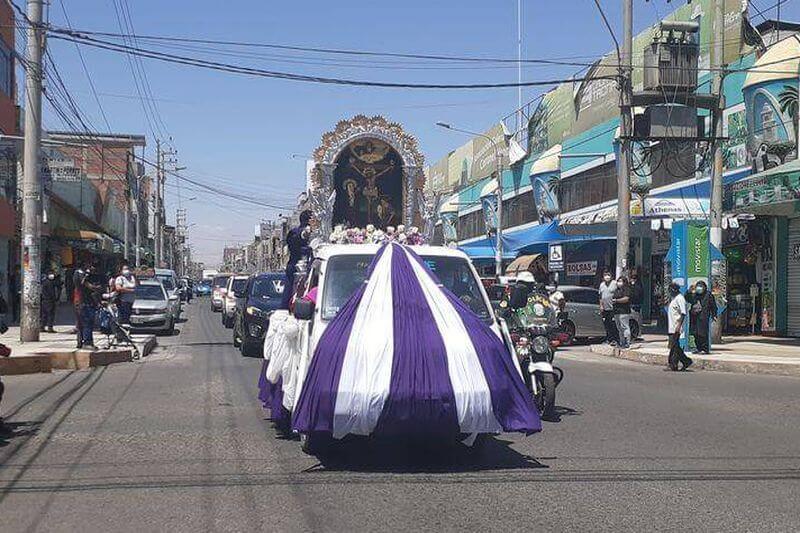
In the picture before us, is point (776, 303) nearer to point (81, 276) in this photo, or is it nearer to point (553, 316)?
point (553, 316)

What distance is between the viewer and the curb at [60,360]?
14406 millimetres

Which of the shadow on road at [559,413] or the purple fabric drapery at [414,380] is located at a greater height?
the purple fabric drapery at [414,380]

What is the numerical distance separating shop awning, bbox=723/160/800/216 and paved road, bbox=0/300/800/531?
7822 millimetres

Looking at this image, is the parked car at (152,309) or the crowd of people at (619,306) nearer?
the crowd of people at (619,306)

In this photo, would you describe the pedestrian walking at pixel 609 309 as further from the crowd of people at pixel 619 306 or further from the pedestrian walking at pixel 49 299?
the pedestrian walking at pixel 49 299

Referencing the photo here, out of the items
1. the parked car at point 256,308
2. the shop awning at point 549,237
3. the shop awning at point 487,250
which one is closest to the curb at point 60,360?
the parked car at point 256,308

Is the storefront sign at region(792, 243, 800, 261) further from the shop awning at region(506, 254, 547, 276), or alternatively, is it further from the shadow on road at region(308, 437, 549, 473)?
the shadow on road at region(308, 437, 549, 473)

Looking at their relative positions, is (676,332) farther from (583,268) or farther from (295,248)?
(583,268)

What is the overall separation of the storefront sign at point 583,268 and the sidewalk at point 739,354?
28.6 ft

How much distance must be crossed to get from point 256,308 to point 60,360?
3.99 m

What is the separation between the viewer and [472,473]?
699 centimetres

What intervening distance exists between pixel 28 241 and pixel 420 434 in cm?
1432

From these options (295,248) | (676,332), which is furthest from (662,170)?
(295,248)

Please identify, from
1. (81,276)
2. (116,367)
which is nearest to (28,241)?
(81,276)
